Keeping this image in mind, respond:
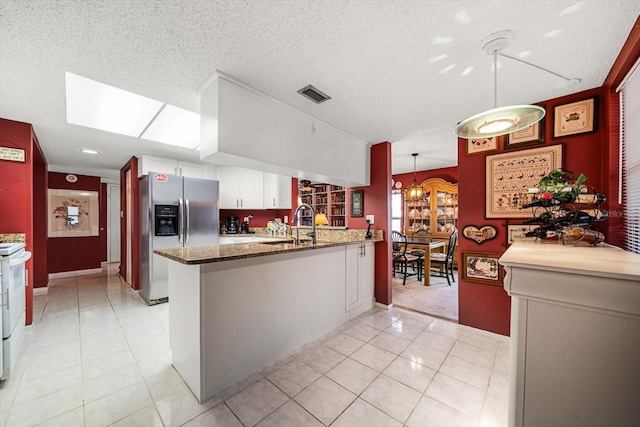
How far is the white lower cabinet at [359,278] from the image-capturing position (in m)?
2.96

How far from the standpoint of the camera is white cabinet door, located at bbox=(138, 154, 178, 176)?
3.84 metres

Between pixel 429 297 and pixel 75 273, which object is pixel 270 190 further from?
pixel 75 273

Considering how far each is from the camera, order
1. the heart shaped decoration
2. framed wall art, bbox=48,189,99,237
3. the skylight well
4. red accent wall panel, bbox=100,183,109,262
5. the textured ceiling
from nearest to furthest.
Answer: the textured ceiling → the skylight well → the heart shaped decoration → framed wall art, bbox=48,189,99,237 → red accent wall panel, bbox=100,183,109,262

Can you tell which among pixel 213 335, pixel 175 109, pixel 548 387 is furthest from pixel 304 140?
pixel 548 387

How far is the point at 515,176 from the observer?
2447 millimetres

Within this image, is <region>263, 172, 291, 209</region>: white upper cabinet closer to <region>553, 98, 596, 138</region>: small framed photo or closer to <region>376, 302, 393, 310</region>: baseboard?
<region>376, 302, 393, 310</region>: baseboard

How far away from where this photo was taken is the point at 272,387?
1.77 m

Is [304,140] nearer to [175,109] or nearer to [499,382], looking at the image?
[175,109]

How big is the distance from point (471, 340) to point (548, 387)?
1902 mm

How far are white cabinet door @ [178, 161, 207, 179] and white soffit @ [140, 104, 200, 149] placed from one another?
870 millimetres

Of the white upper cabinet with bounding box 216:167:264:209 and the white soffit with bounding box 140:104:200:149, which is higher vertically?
the white soffit with bounding box 140:104:200:149

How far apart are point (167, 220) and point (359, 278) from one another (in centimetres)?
293

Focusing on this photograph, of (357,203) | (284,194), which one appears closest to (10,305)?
(284,194)

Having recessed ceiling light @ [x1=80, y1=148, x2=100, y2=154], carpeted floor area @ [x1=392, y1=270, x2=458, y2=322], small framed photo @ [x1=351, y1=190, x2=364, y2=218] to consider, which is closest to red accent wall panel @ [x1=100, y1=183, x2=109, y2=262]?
recessed ceiling light @ [x1=80, y1=148, x2=100, y2=154]
